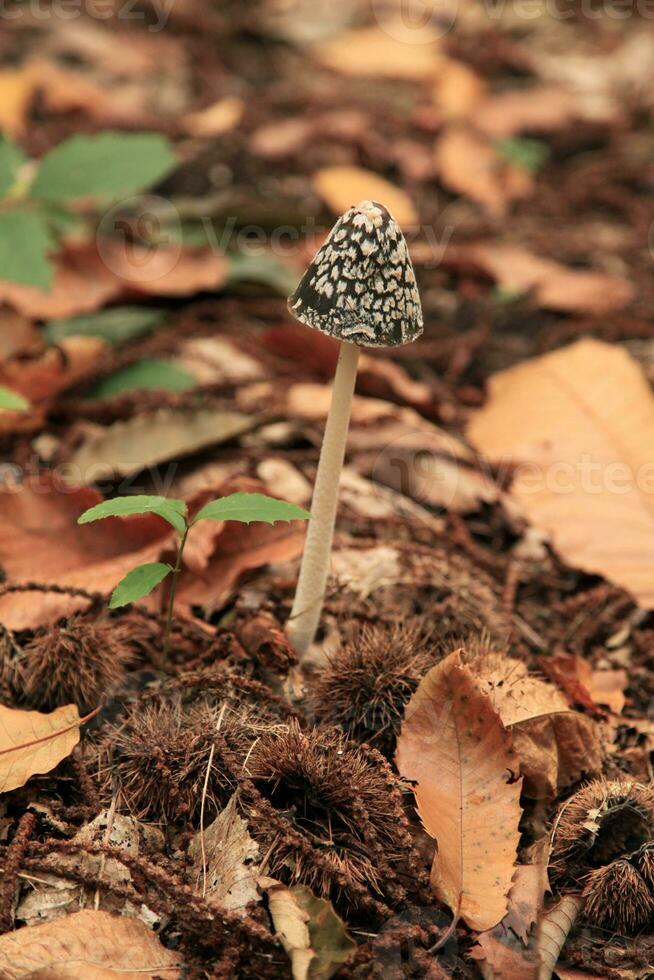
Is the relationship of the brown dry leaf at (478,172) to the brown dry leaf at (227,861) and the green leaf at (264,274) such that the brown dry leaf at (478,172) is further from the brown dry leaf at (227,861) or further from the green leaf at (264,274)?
the brown dry leaf at (227,861)

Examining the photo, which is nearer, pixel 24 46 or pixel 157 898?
pixel 157 898

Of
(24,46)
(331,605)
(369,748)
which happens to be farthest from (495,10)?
(369,748)

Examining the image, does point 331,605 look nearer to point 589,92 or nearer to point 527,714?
point 527,714

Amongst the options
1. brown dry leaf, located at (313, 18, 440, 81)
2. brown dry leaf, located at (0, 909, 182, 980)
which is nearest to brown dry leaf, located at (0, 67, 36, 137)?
brown dry leaf, located at (313, 18, 440, 81)

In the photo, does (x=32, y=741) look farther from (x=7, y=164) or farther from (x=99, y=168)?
(x=99, y=168)

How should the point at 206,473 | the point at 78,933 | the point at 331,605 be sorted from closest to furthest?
the point at 78,933
the point at 331,605
the point at 206,473

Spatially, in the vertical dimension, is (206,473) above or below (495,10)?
below

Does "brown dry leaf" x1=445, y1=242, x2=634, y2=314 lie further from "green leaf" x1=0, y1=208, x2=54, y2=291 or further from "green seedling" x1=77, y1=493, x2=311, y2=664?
"green seedling" x1=77, y1=493, x2=311, y2=664
